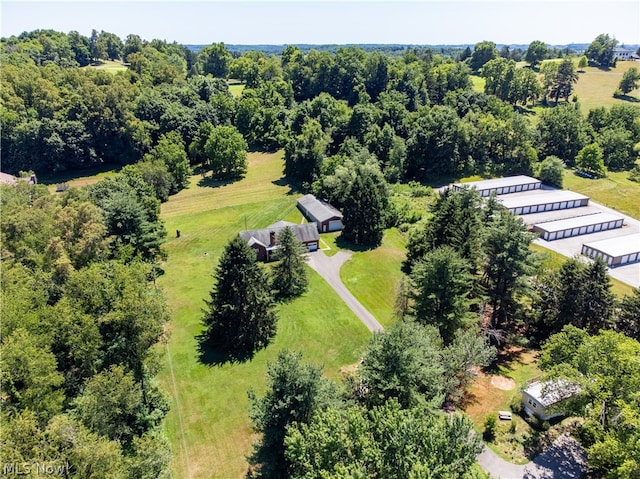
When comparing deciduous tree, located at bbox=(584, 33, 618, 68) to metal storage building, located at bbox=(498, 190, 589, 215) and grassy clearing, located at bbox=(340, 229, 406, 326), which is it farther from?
grassy clearing, located at bbox=(340, 229, 406, 326)

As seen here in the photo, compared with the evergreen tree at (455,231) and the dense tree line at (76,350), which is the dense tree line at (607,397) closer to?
the evergreen tree at (455,231)

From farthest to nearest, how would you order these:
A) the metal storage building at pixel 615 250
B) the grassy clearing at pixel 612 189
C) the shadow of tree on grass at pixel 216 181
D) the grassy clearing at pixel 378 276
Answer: the shadow of tree on grass at pixel 216 181, the grassy clearing at pixel 612 189, the metal storage building at pixel 615 250, the grassy clearing at pixel 378 276

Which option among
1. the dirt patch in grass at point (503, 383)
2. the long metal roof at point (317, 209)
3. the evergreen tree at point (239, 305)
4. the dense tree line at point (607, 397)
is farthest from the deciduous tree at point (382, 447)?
the long metal roof at point (317, 209)

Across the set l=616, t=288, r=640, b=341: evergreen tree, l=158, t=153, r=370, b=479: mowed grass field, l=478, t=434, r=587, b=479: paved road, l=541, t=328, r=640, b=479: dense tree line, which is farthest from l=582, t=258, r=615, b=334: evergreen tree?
l=158, t=153, r=370, b=479: mowed grass field

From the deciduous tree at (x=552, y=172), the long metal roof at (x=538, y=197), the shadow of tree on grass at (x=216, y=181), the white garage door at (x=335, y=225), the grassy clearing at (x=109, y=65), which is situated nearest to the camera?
the white garage door at (x=335, y=225)

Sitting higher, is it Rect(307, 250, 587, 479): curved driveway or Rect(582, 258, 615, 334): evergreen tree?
Rect(582, 258, 615, 334): evergreen tree

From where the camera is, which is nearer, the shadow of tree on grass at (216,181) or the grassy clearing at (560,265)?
the grassy clearing at (560,265)

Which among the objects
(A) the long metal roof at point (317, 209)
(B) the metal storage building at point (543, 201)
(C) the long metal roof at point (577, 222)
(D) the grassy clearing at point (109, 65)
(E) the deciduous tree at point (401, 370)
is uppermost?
(D) the grassy clearing at point (109, 65)
